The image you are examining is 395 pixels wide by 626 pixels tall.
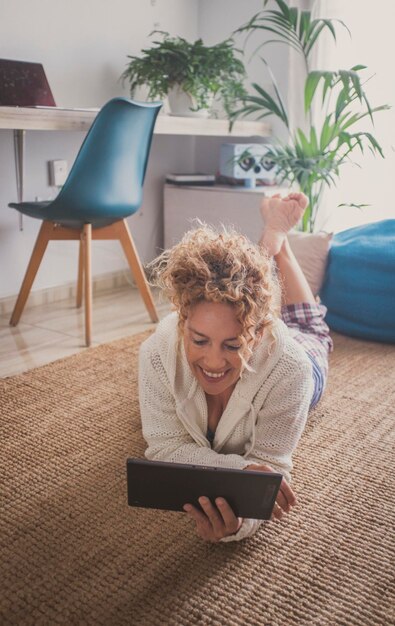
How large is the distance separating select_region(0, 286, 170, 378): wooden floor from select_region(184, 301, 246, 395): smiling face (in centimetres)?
107

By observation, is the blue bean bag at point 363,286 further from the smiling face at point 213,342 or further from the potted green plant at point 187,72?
the smiling face at point 213,342

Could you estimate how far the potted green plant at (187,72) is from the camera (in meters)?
2.82

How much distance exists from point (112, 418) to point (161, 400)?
1.57 feet

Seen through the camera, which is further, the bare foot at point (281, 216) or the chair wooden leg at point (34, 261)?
the chair wooden leg at point (34, 261)

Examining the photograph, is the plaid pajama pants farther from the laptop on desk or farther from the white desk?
the laptop on desk

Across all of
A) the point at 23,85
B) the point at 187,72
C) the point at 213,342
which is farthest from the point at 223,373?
the point at 187,72

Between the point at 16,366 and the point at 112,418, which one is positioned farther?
the point at 16,366

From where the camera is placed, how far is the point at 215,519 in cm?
108

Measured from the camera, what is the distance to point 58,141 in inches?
111

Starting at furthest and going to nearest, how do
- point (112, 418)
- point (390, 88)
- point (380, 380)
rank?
point (390, 88) → point (380, 380) → point (112, 418)

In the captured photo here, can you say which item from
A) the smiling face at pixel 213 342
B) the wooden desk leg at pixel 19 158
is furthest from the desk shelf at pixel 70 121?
the smiling face at pixel 213 342

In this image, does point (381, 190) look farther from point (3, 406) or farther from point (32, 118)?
point (3, 406)

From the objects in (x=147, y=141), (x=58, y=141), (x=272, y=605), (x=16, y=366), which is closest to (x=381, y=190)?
(x=147, y=141)

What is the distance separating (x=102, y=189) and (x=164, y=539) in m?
1.37
